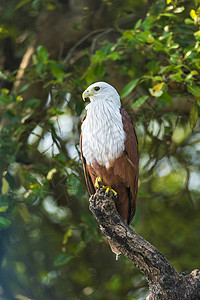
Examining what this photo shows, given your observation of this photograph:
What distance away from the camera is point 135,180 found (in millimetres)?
2814

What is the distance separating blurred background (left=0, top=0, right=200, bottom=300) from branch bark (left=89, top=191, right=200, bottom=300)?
55.6 inches

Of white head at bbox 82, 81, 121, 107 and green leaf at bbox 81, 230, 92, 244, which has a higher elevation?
white head at bbox 82, 81, 121, 107

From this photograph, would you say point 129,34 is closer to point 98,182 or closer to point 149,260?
point 98,182

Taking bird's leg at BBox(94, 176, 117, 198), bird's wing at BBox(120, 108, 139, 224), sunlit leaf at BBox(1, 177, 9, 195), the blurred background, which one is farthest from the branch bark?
sunlit leaf at BBox(1, 177, 9, 195)

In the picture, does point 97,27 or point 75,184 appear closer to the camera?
point 75,184

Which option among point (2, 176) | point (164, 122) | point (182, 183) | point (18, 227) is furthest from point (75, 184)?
point (182, 183)

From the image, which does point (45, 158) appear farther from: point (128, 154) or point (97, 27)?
point (128, 154)

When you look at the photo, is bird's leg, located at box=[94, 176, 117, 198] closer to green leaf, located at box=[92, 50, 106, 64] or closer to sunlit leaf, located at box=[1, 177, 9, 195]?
green leaf, located at box=[92, 50, 106, 64]

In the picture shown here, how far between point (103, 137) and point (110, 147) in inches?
3.0

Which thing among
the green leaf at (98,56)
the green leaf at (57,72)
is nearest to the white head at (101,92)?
the green leaf at (98,56)

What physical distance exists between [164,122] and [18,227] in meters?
2.22

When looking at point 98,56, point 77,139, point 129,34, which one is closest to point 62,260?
point 77,139

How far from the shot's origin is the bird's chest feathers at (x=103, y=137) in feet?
8.48

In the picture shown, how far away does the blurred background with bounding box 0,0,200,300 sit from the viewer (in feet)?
13.1
